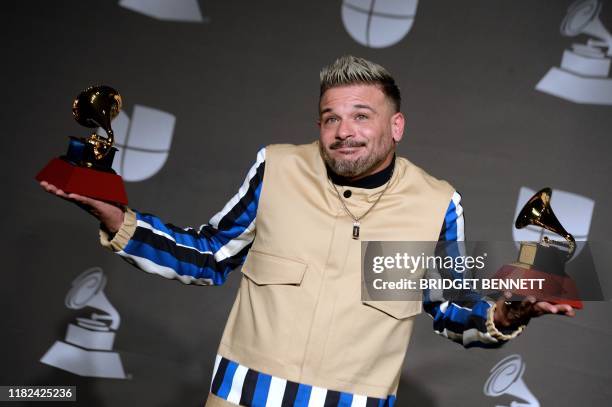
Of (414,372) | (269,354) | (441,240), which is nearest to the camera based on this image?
(269,354)

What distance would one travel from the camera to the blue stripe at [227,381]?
1.57 metres

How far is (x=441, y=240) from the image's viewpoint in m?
1.70

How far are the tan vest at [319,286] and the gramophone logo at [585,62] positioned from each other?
1.26 meters

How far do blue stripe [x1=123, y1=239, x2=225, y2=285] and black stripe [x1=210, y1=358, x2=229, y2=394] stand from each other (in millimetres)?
187

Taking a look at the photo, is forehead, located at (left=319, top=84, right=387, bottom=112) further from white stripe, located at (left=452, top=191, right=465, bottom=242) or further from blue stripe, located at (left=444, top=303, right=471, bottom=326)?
blue stripe, located at (left=444, top=303, right=471, bottom=326)

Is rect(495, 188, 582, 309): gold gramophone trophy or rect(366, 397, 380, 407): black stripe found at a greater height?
rect(495, 188, 582, 309): gold gramophone trophy

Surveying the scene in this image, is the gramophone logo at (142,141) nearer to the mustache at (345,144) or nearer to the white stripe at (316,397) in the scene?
the mustache at (345,144)

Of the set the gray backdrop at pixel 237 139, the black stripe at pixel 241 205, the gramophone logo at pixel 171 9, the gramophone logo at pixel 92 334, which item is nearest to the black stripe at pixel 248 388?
the black stripe at pixel 241 205


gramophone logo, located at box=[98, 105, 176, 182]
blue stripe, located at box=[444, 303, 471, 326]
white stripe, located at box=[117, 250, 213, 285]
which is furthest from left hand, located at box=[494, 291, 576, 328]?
gramophone logo, located at box=[98, 105, 176, 182]

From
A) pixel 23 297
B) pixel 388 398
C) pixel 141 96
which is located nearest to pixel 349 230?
pixel 388 398

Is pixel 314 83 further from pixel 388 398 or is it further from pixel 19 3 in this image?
pixel 388 398

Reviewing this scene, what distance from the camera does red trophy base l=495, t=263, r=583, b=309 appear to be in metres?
1.41

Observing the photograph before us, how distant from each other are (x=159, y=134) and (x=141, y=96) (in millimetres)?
168

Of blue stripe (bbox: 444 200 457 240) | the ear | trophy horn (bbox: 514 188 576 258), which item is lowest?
blue stripe (bbox: 444 200 457 240)
